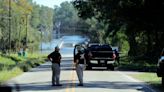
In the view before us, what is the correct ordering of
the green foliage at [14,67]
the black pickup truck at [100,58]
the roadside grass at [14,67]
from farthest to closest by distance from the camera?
the black pickup truck at [100,58]
the green foliage at [14,67]
the roadside grass at [14,67]

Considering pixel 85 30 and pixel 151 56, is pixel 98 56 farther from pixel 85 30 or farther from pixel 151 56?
pixel 85 30

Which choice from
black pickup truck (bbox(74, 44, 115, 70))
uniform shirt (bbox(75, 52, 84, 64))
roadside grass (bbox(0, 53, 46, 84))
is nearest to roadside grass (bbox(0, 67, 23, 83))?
roadside grass (bbox(0, 53, 46, 84))

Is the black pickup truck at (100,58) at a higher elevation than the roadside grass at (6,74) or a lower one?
higher

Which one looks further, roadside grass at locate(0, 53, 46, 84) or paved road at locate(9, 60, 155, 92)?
roadside grass at locate(0, 53, 46, 84)

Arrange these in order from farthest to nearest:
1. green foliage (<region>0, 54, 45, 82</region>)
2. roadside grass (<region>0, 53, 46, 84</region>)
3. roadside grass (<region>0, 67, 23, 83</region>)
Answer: green foliage (<region>0, 54, 45, 82</region>) < roadside grass (<region>0, 53, 46, 84</region>) < roadside grass (<region>0, 67, 23, 83</region>)

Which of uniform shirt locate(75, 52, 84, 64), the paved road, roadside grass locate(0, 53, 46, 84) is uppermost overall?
uniform shirt locate(75, 52, 84, 64)

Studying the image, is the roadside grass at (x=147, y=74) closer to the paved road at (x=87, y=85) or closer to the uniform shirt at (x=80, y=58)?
the paved road at (x=87, y=85)

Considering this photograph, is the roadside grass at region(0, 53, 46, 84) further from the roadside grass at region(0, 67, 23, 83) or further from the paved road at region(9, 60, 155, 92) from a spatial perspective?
the paved road at region(9, 60, 155, 92)

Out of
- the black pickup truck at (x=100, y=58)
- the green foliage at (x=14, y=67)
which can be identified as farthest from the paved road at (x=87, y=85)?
the black pickup truck at (x=100, y=58)

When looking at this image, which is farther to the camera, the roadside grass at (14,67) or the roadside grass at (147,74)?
the roadside grass at (14,67)

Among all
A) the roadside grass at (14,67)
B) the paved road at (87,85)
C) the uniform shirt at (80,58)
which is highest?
the uniform shirt at (80,58)

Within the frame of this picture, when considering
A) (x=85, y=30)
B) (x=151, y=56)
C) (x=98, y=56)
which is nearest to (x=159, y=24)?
(x=98, y=56)

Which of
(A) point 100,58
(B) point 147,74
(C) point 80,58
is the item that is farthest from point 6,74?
(A) point 100,58

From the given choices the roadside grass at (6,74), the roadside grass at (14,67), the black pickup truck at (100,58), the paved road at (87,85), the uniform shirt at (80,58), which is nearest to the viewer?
the paved road at (87,85)
